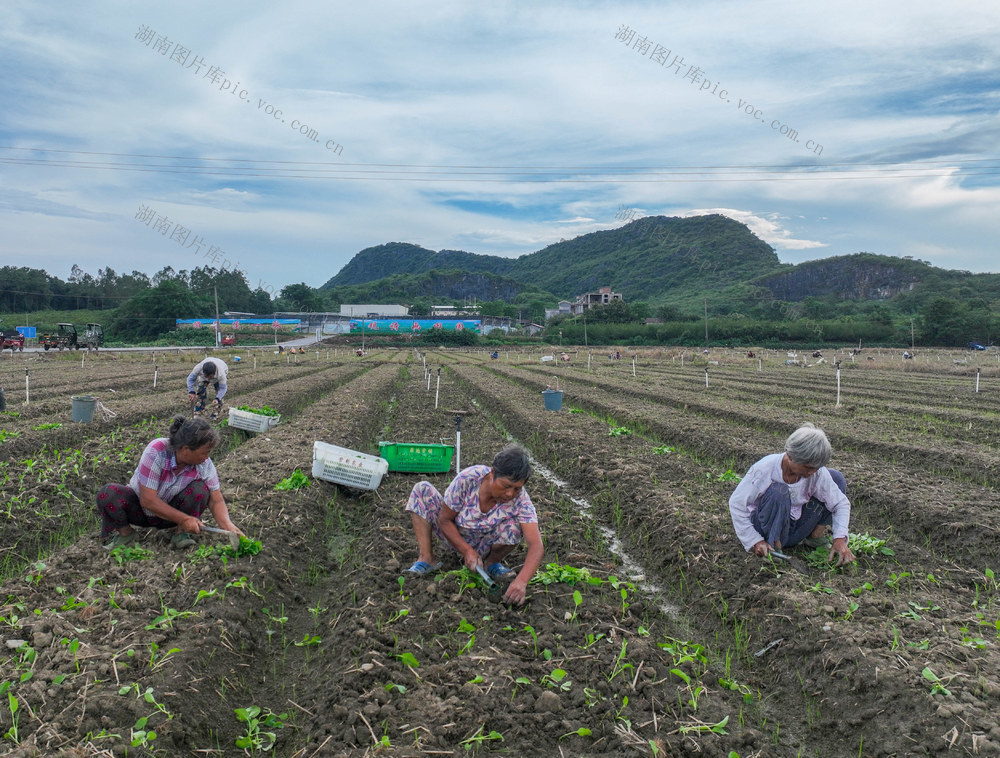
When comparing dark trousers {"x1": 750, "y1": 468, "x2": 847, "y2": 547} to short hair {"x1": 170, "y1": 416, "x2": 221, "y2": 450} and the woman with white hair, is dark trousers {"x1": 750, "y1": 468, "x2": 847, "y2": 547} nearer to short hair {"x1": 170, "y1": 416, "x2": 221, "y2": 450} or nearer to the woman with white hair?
the woman with white hair

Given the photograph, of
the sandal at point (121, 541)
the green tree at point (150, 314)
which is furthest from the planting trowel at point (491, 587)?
the green tree at point (150, 314)

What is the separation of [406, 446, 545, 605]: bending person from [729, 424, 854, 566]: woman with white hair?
181 cm

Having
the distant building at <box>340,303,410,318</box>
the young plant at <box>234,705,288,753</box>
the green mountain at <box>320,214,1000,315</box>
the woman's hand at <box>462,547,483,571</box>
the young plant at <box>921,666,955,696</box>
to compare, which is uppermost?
the green mountain at <box>320,214,1000,315</box>

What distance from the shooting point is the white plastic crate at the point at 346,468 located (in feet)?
24.5

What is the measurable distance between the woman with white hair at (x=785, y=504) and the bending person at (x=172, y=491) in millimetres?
4363

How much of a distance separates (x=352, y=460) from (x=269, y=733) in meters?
4.25

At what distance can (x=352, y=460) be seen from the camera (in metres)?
7.51

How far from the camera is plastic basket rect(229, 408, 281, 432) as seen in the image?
11.1 meters

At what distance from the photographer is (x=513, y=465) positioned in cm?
411

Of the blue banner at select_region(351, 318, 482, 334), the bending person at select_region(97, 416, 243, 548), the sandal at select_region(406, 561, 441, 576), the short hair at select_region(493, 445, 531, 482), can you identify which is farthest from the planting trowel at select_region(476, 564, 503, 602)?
the blue banner at select_region(351, 318, 482, 334)

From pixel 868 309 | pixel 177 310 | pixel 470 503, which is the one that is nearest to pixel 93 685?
pixel 470 503

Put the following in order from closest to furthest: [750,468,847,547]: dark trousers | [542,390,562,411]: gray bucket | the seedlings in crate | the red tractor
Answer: [750,468,847,547]: dark trousers → the seedlings in crate → [542,390,562,411]: gray bucket → the red tractor

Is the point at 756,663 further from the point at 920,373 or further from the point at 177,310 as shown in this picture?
the point at 177,310

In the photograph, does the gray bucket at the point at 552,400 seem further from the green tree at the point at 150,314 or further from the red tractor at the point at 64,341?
the green tree at the point at 150,314
